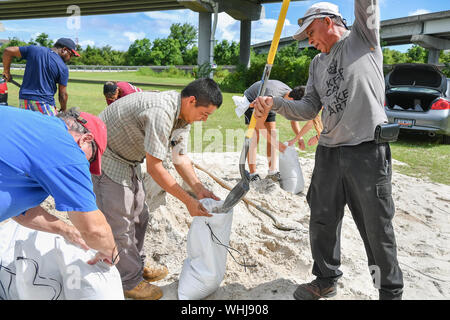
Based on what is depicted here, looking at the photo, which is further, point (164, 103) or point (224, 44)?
point (224, 44)

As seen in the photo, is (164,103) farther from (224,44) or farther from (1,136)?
(224,44)

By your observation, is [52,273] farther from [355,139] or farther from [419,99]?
[419,99]

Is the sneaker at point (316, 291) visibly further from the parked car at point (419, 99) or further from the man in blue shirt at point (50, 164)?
the parked car at point (419, 99)

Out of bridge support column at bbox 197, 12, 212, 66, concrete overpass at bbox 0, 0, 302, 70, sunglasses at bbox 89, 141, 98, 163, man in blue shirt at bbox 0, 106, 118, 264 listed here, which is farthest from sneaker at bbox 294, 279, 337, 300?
bridge support column at bbox 197, 12, 212, 66

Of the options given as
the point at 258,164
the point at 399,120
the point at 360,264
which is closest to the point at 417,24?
the point at 399,120

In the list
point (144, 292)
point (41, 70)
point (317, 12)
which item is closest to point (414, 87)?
point (317, 12)

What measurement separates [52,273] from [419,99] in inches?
320

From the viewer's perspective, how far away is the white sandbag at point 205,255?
2514 millimetres

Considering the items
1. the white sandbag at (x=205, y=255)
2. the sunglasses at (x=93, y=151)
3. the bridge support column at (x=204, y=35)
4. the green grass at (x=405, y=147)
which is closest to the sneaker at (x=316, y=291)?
the white sandbag at (x=205, y=255)

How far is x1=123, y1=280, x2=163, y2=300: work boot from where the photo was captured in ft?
8.59

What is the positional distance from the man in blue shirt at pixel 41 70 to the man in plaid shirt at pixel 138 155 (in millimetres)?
2878

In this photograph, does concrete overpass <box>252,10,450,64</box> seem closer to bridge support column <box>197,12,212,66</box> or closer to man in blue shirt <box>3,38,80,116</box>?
bridge support column <box>197,12,212,66</box>
